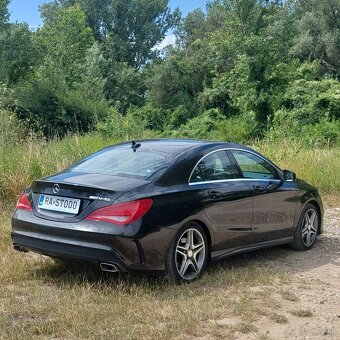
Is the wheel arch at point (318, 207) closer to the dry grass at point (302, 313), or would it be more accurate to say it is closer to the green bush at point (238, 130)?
the dry grass at point (302, 313)

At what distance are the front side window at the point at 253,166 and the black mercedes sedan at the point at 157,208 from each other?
18mm

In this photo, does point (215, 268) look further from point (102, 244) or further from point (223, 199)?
point (102, 244)

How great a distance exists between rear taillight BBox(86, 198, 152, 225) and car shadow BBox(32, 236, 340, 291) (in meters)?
0.59

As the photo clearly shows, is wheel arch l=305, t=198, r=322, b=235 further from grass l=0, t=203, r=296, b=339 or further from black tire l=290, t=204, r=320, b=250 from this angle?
grass l=0, t=203, r=296, b=339

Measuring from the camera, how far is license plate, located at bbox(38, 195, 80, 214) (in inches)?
221

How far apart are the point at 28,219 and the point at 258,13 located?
3649 cm

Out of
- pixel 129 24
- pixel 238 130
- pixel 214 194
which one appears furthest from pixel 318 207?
pixel 129 24

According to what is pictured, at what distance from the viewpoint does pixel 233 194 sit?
21.5 feet

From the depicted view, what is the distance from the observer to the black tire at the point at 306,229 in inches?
305

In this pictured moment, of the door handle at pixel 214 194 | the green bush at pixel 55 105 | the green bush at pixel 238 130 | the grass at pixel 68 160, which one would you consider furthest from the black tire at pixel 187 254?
the green bush at pixel 55 105

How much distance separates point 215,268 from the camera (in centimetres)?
667

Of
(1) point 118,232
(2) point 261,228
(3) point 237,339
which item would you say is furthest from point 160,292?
(2) point 261,228

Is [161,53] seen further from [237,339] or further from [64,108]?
[237,339]

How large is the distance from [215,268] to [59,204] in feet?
6.69
